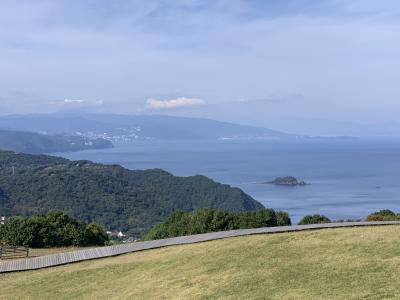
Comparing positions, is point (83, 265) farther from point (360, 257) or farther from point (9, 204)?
point (9, 204)

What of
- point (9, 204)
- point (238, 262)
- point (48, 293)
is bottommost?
point (9, 204)

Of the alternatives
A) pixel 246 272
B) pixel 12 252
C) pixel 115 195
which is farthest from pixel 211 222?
pixel 115 195

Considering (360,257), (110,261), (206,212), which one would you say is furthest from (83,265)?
(206,212)

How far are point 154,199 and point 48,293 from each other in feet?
393

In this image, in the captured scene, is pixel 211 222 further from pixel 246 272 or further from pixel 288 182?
pixel 288 182

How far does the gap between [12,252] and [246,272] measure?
17.3 metres

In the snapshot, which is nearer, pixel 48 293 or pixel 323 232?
pixel 48 293

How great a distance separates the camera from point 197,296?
1494cm

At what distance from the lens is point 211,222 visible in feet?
116

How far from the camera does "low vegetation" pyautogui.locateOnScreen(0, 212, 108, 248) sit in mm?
33438

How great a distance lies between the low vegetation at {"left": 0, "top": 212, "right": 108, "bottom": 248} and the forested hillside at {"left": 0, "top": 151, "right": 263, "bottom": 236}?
235 feet

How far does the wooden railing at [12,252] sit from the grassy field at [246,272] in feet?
18.8

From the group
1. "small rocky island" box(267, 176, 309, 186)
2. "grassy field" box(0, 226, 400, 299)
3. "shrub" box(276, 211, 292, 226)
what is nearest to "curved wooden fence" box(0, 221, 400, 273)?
"grassy field" box(0, 226, 400, 299)

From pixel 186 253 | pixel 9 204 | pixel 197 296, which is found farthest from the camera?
pixel 9 204
